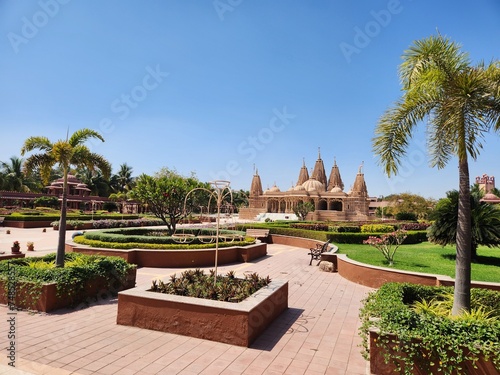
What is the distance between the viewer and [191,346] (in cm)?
530

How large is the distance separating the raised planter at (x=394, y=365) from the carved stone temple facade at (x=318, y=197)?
49286mm

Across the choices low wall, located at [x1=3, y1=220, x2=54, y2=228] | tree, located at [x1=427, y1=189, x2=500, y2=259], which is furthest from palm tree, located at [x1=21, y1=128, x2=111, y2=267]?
low wall, located at [x1=3, y1=220, x2=54, y2=228]

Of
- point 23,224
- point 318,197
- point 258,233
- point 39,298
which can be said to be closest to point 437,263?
point 39,298

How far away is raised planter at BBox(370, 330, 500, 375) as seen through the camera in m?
3.90

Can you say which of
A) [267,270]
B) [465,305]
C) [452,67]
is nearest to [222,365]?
[465,305]

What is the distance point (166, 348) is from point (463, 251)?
4973 millimetres

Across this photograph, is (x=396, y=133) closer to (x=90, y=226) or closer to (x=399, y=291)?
(x=399, y=291)

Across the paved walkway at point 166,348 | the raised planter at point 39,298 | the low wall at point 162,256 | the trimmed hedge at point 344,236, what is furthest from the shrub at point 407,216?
the raised planter at point 39,298

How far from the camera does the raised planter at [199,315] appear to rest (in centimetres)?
540

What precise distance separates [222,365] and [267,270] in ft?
26.1

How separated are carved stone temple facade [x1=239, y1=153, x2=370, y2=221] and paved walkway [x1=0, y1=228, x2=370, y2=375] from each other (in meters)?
47.5

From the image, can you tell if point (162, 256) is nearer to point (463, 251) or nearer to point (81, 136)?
point (81, 136)

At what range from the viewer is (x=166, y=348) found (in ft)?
17.1

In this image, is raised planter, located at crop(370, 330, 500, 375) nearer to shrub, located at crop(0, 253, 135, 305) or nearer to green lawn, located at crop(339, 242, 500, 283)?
green lawn, located at crop(339, 242, 500, 283)
